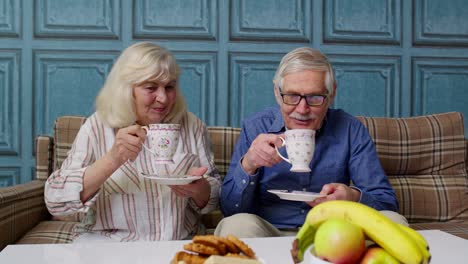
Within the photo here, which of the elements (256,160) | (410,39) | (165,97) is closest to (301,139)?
(256,160)

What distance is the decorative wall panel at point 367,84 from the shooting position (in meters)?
3.00

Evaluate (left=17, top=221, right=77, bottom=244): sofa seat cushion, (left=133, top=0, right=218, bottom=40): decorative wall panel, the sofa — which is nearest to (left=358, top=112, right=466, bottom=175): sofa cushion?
the sofa

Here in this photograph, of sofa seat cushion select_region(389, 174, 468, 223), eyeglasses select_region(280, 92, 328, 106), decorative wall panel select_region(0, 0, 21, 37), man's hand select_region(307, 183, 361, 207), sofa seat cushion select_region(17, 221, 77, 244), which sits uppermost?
decorative wall panel select_region(0, 0, 21, 37)

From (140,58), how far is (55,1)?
1.33 m

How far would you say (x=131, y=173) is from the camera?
1.69m

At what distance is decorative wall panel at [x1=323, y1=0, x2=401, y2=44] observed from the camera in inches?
117

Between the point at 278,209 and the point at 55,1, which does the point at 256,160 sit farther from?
the point at 55,1

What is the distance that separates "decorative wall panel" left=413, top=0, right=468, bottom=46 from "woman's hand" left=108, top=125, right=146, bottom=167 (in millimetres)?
2010

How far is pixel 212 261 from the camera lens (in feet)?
2.83

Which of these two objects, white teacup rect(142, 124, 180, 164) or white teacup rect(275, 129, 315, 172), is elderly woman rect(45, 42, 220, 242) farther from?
white teacup rect(275, 129, 315, 172)

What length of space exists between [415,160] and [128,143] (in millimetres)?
1319

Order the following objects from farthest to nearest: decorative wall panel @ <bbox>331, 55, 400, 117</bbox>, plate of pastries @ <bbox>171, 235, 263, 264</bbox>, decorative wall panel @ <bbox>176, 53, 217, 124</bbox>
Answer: decorative wall panel @ <bbox>331, 55, 400, 117</bbox>
decorative wall panel @ <bbox>176, 53, 217, 124</bbox>
plate of pastries @ <bbox>171, 235, 263, 264</bbox>

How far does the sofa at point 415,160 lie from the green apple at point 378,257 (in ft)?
4.71

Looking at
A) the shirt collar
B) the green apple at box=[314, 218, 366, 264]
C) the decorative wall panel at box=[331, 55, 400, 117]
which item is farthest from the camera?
the decorative wall panel at box=[331, 55, 400, 117]
